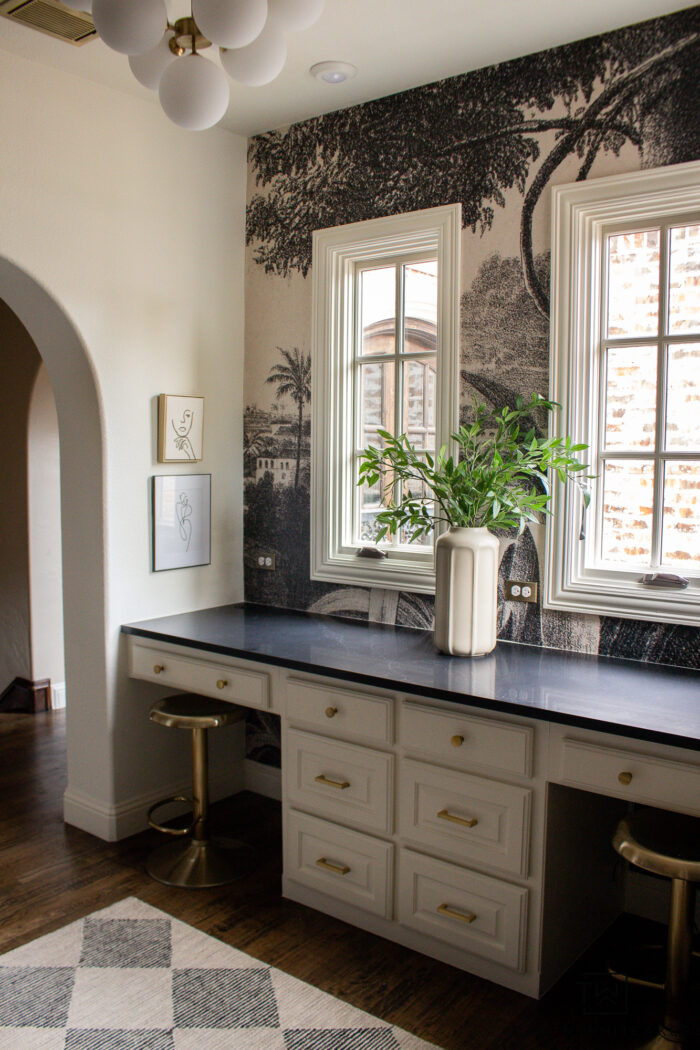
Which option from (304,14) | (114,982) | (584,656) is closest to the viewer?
(304,14)

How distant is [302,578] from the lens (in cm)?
365

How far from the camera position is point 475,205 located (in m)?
3.02

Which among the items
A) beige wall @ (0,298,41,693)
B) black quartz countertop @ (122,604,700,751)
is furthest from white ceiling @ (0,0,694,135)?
beige wall @ (0,298,41,693)

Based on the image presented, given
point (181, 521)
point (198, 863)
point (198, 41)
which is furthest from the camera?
point (181, 521)

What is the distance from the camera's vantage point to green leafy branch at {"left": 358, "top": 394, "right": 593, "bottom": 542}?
9.01ft

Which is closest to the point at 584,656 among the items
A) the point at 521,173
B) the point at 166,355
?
the point at 521,173

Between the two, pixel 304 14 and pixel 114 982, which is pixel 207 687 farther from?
pixel 304 14

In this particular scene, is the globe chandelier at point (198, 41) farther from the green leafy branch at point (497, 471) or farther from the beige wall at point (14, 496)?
the beige wall at point (14, 496)

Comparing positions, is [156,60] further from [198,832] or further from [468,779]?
[198,832]

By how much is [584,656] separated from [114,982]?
68.3 inches

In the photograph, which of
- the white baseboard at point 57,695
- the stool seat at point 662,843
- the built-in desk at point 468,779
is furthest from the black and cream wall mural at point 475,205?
the white baseboard at point 57,695

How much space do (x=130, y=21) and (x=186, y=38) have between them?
25 cm

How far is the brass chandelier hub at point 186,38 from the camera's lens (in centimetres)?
196

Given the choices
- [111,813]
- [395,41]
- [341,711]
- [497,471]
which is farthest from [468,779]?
[395,41]
